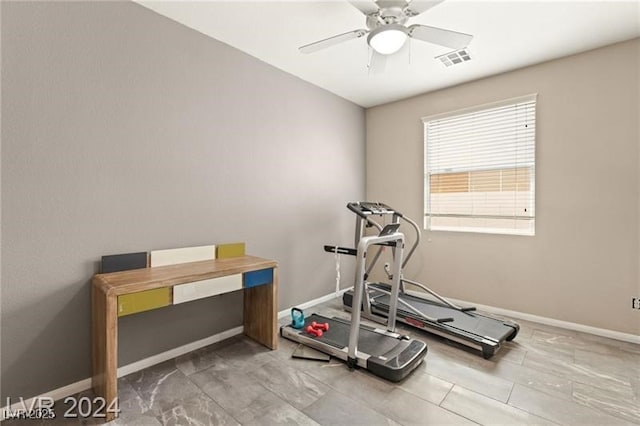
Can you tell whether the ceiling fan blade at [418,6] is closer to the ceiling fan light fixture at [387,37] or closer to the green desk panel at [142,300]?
the ceiling fan light fixture at [387,37]

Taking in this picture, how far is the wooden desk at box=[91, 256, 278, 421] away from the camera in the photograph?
69.7 inches

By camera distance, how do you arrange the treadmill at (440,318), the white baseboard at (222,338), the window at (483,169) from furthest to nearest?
the window at (483,169) < the treadmill at (440,318) < the white baseboard at (222,338)

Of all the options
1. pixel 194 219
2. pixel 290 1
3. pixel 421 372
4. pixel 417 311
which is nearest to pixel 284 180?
pixel 194 219

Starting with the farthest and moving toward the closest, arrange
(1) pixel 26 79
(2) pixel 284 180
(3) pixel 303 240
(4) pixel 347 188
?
(4) pixel 347 188 → (3) pixel 303 240 → (2) pixel 284 180 → (1) pixel 26 79

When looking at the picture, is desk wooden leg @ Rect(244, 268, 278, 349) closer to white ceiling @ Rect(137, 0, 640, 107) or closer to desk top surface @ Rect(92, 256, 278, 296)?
desk top surface @ Rect(92, 256, 278, 296)

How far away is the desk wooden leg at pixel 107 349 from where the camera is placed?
1.75 meters

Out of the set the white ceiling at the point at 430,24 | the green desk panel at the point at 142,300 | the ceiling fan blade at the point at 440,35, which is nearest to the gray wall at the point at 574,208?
the white ceiling at the point at 430,24

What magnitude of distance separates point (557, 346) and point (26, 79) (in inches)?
178

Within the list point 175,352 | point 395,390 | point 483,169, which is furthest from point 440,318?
point 175,352

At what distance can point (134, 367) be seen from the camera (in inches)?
89.3

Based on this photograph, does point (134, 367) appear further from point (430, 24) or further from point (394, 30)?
point (430, 24)

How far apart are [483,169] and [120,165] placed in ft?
12.3

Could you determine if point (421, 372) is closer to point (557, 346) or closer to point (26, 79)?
point (557, 346)

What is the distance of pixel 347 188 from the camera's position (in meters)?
4.33
